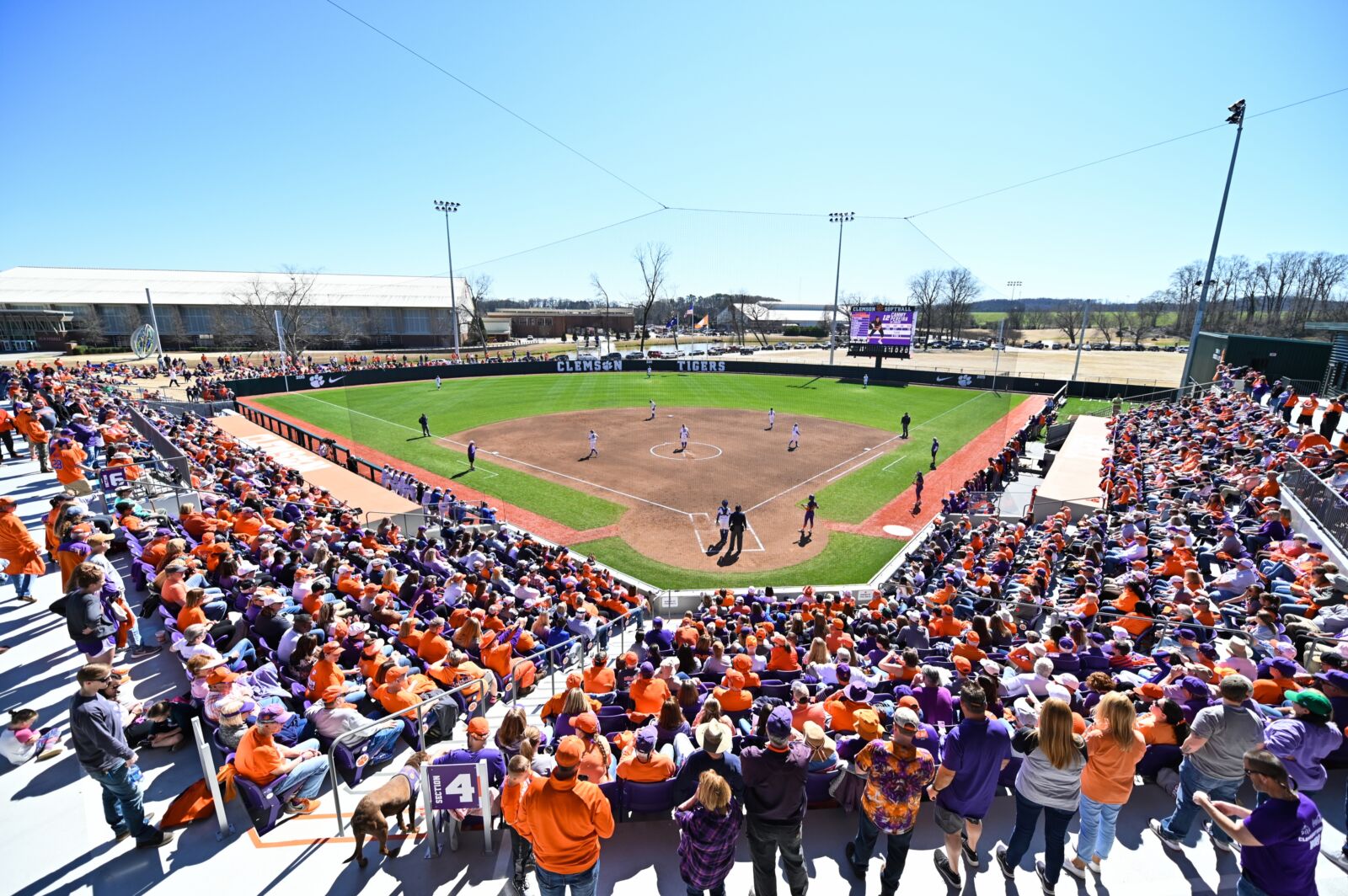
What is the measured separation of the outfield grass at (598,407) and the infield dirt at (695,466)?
1194mm

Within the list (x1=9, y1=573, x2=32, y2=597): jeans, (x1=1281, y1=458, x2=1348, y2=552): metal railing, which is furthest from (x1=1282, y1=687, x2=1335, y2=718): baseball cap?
(x1=9, y1=573, x2=32, y2=597): jeans

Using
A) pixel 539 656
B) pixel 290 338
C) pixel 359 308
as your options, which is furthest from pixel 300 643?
pixel 359 308

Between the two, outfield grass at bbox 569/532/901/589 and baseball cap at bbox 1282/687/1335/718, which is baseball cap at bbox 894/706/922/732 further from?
outfield grass at bbox 569/532/901/589

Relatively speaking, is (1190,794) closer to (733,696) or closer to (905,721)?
(905,721)

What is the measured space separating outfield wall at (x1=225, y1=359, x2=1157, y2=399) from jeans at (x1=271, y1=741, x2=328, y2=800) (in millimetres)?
49912

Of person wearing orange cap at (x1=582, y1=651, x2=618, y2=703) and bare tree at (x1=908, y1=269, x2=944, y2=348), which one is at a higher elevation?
bare tree at (x1=908, y1=269, x2=944, y2=348)

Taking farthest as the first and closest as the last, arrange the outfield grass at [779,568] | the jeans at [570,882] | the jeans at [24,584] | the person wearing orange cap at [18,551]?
1. the outfield grass at [779,568]
2. the jeans at [24,584]
3. the person wearing orange cap at [18,551]
4. the jeans at [570,882]

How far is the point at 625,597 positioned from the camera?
12.7m

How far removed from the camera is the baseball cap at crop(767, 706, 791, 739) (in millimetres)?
3873

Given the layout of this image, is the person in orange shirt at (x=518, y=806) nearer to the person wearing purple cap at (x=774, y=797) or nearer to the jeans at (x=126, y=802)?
the person wearing purple cap at (x=774, y=797)

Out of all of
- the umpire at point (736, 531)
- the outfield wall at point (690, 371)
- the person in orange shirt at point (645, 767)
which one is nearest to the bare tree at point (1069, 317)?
the outfield wall at point (690, 371)

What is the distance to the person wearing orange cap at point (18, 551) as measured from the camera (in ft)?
26.1

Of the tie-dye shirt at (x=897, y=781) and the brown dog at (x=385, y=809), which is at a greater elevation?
the tie-dye shirt at (x=897, y=781)

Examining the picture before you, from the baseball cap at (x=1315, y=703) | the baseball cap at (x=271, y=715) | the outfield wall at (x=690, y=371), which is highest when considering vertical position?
the baseball cap at (x=1315, y=703)
